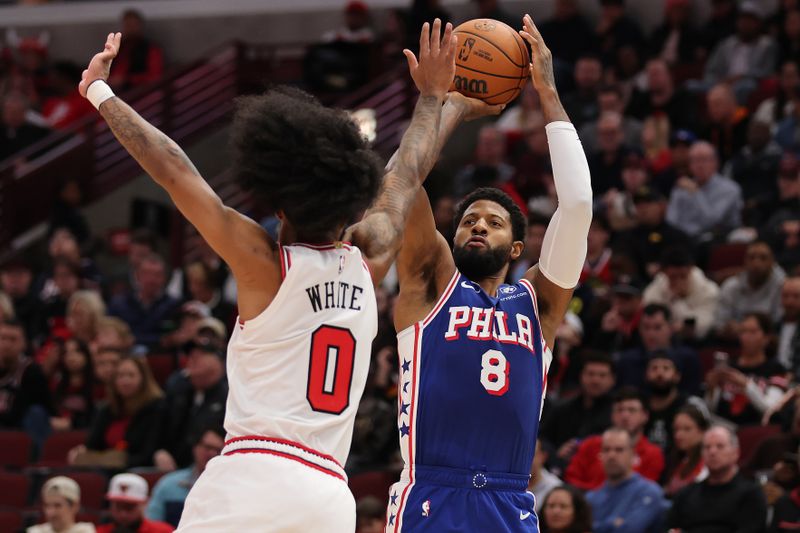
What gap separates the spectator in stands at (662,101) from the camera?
14.8 meters

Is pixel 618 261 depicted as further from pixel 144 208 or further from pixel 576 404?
pixel 144 208

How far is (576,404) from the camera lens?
36.4ft

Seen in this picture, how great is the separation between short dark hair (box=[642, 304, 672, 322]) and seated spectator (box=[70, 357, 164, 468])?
4141 millimetres

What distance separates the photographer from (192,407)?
11.9 metres

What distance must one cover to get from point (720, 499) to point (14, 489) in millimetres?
5885

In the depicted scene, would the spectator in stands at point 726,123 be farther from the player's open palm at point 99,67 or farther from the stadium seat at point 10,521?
the player's open palm at point 99,67

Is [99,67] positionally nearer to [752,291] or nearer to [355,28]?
[752,291]

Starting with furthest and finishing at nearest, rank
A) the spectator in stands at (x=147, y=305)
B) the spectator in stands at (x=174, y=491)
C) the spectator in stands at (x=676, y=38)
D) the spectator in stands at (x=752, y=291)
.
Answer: the spectator in stands at (x=676, y=38) < the spectator in stands at (x=147, y=305) < the spectator in stands at (x=752, y=291) < the spectator in stands at (x=174, y=491)

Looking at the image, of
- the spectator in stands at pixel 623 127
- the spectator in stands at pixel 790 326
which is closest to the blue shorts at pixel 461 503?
the spectator in stands at pixel 790 326

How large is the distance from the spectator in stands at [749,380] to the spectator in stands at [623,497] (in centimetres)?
111

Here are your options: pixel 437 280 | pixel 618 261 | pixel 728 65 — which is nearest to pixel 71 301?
A: pixel 618 261

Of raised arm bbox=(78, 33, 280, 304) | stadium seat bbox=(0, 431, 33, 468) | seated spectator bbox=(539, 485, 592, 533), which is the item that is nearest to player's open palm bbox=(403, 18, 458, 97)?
raised arm bbox=(78, 33, 280, 304)

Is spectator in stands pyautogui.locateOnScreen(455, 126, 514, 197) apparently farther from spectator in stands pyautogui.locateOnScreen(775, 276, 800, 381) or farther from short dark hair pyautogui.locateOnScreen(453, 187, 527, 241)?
short dark hair pyautogui.locateOnScreen(453, 187, 527, 241)

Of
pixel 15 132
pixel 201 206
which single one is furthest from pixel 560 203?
pixel 15 132
